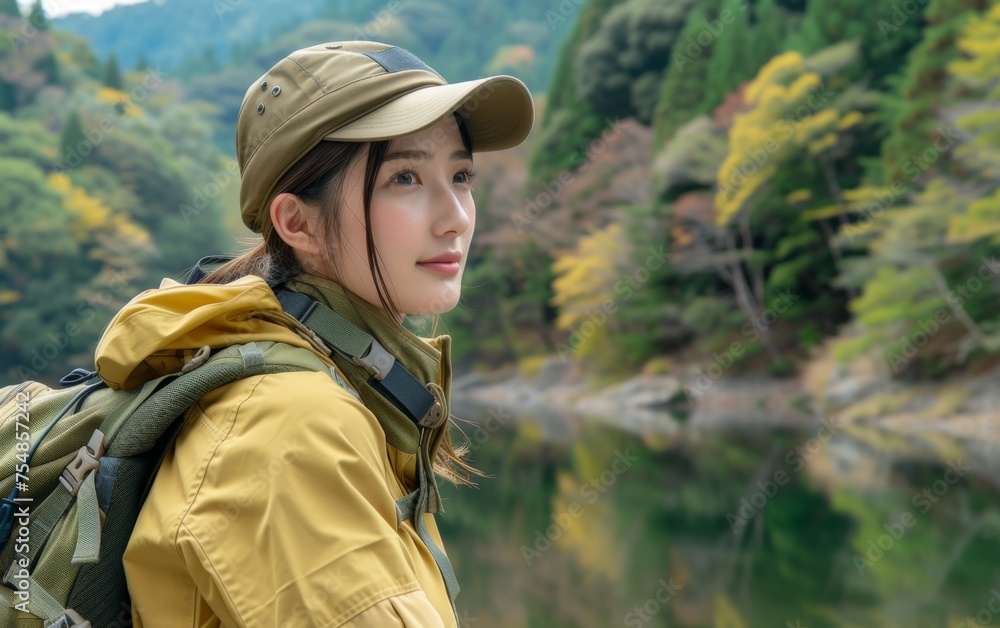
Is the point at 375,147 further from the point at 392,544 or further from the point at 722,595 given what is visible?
the point at 722,595

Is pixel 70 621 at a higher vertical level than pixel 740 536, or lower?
higher

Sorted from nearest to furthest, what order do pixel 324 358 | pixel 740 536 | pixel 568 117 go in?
pixel 324 358 → pixel 740 536 → pixel 568 117

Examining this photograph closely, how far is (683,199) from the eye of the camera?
50.8 ft

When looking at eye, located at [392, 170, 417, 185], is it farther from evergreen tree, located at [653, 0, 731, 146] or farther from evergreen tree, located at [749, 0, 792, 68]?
evergreen tree, located at [653, 0, 731, 146]

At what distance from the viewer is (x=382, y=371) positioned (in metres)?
0.93

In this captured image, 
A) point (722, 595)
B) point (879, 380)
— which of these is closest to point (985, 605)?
point (722, 595)

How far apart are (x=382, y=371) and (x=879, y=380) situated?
39.2 ft

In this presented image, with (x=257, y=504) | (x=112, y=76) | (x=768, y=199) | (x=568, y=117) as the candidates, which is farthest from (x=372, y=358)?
(x=112, y=76)

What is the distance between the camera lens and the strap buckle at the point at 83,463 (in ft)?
2.71

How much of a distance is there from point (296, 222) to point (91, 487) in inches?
13.2

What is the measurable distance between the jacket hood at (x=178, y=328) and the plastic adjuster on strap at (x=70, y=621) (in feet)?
0.62

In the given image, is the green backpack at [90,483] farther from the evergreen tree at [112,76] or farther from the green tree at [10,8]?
the evergreen tree at [112,76]

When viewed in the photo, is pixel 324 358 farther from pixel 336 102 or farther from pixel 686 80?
pixel 686 80

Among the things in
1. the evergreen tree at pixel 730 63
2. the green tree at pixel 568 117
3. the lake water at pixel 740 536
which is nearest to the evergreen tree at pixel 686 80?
the evergreen tree at pixel 730 63
